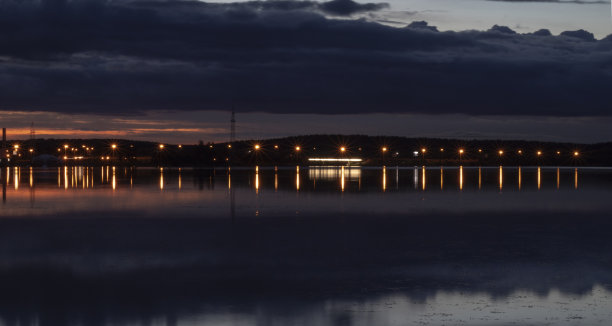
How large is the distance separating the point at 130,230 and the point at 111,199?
16254 millimetres

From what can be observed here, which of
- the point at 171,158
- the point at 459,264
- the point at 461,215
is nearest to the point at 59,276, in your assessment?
the point at 459,264

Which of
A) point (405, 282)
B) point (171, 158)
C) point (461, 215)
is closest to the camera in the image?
point (405, 282)

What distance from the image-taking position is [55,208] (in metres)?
33.3

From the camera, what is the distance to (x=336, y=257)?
58.8 ft

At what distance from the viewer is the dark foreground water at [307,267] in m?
12.1

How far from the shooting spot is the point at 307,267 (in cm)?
1645

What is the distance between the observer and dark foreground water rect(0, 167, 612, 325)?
39.8 ft

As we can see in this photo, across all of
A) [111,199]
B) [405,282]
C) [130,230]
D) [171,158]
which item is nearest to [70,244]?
[130,230]

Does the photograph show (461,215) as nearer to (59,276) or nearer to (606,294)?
(606,294)

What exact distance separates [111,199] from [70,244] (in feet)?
63.7

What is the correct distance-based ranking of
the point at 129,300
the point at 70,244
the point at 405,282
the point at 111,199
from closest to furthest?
the point at 129,300 < the point at 405,282 < the point at 70,244 < the point at 111,199

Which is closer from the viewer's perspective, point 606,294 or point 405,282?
point 606,294

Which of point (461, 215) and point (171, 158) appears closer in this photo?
point (461, 215)

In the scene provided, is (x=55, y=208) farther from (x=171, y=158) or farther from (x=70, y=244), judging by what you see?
(x=171, y=158)
